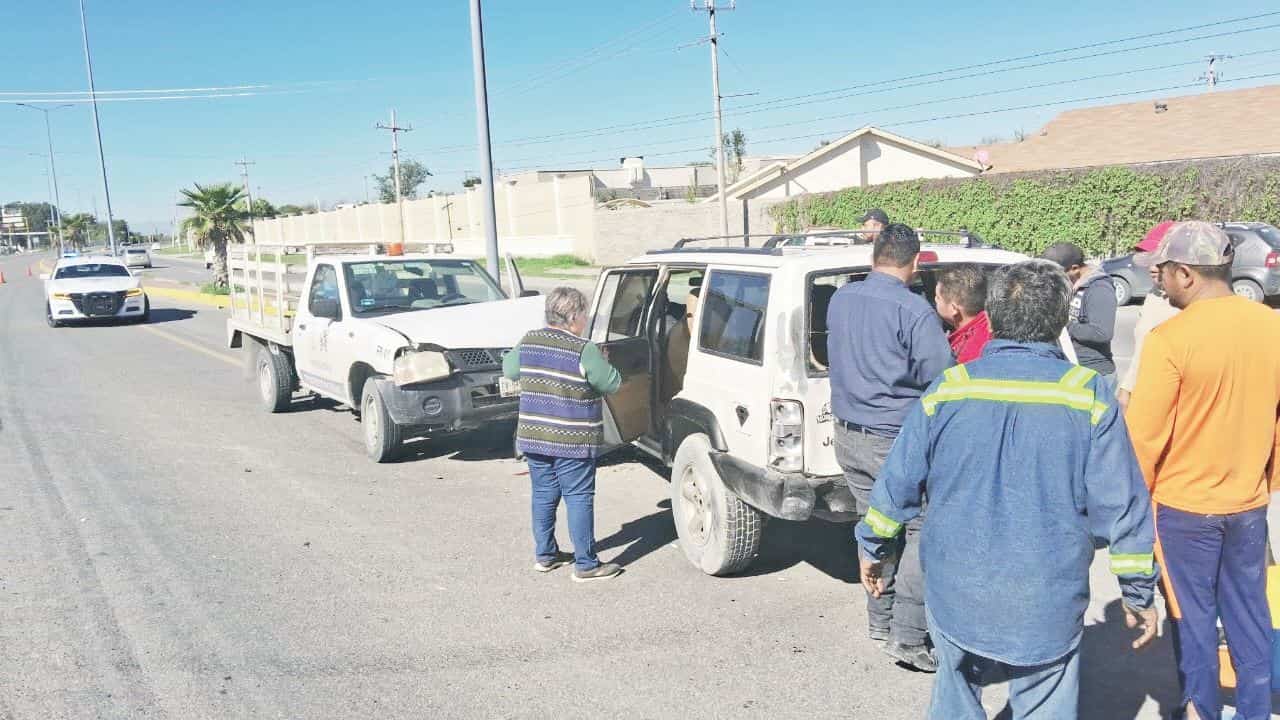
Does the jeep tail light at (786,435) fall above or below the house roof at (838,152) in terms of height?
below

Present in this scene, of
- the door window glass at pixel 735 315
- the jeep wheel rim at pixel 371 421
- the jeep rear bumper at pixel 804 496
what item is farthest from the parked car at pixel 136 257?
the jeep rear bumper at pixel 804 496

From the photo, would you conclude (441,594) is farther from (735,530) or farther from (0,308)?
(0,308)

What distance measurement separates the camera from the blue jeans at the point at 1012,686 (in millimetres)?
2814

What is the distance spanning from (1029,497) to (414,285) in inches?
306

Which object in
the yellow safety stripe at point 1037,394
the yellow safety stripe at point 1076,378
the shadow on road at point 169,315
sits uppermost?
the yellow safety stripe at point 1076,378

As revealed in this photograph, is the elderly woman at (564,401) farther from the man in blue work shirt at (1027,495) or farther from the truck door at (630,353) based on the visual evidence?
the man in blue work shirt at (1027,495)

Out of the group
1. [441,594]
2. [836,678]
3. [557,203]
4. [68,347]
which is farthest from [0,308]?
[836,678]

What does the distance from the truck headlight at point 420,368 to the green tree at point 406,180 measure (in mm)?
113207

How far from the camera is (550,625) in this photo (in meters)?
5.00

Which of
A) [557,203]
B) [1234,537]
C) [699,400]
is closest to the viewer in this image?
[1234,537]

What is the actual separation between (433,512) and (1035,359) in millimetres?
5205

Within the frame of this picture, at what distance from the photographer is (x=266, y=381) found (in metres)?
11.3

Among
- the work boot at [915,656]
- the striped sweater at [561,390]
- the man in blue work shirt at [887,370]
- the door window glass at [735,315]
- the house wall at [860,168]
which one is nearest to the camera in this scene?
the man in blue work shirt at [887,370]

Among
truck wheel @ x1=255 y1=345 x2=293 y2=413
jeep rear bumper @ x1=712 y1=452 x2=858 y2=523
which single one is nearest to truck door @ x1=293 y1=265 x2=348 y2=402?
truck wheel @ x1=255 y1=345 x2=293 y2=413
